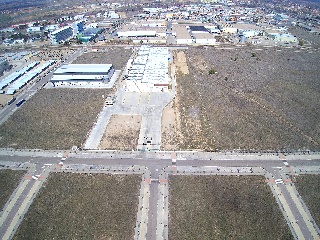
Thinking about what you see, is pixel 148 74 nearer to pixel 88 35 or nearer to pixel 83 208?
pixel 83 208

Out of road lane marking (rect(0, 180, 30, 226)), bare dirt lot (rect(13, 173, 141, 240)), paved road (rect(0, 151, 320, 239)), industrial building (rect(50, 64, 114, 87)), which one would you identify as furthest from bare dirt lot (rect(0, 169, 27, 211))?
industrial building (rect(50, 64, 114, 87))

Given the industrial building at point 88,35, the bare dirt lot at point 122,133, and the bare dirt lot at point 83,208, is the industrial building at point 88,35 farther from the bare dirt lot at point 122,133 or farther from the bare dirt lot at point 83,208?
the bare dirt lot at point 83,208

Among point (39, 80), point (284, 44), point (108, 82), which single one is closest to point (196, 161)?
point (108, 82)

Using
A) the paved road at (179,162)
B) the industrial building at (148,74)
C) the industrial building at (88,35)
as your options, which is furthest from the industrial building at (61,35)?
the paved road at (179,162)

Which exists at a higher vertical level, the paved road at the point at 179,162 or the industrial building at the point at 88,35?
the industrial building at the point at 88,35

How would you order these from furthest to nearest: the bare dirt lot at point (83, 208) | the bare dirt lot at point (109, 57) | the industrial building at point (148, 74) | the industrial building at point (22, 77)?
the bare dirt lot at point (109, 57)
the industrial building at point (22, 77)
the industrial building at point (148, 74)
the bare dirt lot at point (83, 208)

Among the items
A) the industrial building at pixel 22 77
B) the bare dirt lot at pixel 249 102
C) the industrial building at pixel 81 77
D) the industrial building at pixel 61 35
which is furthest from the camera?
the industrial building at pixel 61 35

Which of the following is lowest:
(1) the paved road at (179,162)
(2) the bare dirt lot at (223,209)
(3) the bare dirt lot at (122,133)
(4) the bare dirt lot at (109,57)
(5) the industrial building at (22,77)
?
(2) the bare dirt lot at (223,209)

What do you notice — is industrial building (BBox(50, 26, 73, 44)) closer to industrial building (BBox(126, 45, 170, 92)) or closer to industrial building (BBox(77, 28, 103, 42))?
industrial building (BBox(77, 28, 103, 42))
